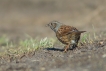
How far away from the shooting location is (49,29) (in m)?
16.0

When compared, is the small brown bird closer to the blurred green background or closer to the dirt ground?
the dirt ground

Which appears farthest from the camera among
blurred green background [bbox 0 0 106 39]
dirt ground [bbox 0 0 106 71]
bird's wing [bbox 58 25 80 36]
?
blurred green background [bbox 0 0 106 39]

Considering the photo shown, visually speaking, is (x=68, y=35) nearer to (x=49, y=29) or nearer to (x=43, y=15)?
(x=49, y=29)

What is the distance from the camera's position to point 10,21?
18.3 meters

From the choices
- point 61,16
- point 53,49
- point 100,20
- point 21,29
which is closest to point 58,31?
point 53,49

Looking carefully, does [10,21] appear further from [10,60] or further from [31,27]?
[10,60]

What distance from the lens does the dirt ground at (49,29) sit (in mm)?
6715

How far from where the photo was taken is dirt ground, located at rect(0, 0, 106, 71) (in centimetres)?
671

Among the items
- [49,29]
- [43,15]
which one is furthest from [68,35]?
[43,15]

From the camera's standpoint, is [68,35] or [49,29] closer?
[68,35]

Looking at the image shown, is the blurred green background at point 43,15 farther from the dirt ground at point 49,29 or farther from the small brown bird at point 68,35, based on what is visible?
the small brown bird at point 68,35

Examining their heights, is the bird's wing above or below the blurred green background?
below

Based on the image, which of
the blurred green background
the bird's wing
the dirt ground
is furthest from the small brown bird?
the blurred green background

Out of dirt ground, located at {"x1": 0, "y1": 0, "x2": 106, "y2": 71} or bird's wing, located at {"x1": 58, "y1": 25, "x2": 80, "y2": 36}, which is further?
bird's wing, located at {"x1": 58, "y1": 25, "x2": 80, "y2": 36}
